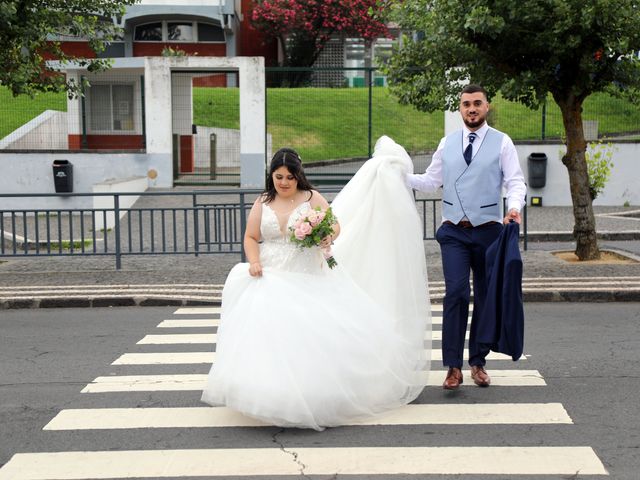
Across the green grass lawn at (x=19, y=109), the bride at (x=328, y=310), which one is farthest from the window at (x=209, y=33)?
the bride at (x=328, y=310)

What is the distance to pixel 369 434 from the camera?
236 inches

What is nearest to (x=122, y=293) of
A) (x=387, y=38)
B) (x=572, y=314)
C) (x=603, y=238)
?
(x=572, y=314)

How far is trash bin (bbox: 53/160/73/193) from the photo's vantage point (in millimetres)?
23938

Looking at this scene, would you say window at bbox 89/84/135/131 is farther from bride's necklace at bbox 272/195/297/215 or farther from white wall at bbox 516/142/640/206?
bride's necklace at bbox 272/195/297/215

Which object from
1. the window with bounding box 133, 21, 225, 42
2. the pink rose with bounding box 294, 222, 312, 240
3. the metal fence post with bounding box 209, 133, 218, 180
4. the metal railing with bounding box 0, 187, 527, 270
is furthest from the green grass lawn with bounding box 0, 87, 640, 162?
the pink rose with bounding box 294, 222, 312, 240

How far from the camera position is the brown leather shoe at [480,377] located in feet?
23.6

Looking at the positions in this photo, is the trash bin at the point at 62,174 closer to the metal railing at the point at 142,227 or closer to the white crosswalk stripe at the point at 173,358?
the metal railing at the point at 142,227

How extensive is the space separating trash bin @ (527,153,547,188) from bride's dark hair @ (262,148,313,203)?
17.3m

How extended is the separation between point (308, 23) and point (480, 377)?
35183mm

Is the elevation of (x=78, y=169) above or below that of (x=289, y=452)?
above

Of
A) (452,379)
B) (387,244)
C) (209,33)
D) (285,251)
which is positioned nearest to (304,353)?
(285,251)

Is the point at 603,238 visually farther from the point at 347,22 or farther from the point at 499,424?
the point at 347,22

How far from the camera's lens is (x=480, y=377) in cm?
719

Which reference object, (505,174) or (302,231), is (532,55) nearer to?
(505,174)
